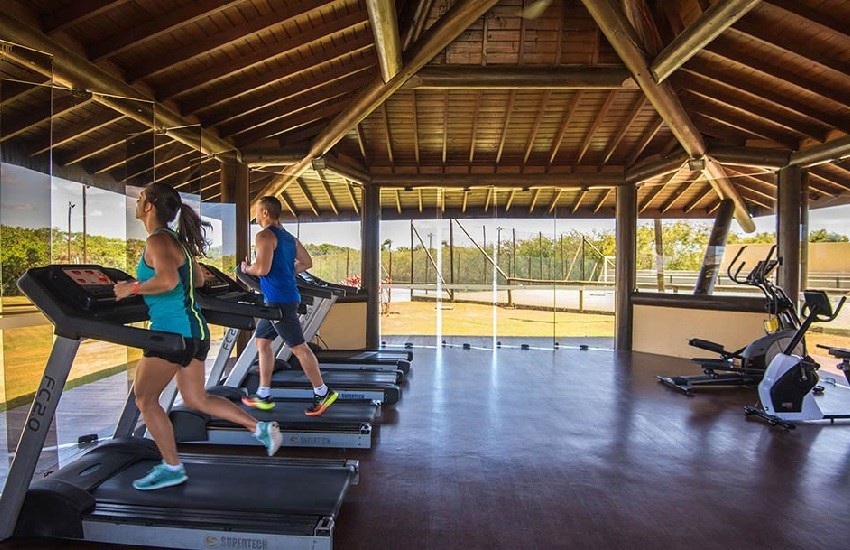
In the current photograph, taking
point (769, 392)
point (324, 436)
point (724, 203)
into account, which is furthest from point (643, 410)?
point (724, 203)

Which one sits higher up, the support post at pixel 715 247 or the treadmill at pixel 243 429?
the support post at pixel 715 247

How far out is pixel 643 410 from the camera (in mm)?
4797

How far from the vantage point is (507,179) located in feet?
26.9

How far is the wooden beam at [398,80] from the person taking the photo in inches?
190

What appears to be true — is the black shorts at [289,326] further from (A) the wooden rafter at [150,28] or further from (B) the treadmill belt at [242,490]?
(A) the wooden rafter at [150,28]

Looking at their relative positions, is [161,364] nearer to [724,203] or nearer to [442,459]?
[442,459]

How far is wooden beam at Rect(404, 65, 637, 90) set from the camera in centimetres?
577

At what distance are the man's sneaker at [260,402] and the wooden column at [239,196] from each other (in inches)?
122

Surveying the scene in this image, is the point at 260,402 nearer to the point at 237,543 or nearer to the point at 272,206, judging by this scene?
the point at 272,206

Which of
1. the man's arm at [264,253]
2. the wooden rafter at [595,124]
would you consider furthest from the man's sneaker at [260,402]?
the wooden rafter at [595,124]

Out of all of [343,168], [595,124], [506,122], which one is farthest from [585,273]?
[343,168]

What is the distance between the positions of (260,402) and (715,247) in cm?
612

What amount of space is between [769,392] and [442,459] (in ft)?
9.14

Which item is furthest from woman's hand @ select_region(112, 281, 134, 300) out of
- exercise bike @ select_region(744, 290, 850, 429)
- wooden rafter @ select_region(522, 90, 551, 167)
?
wooden rafter @ select_region(522, 90, 551, 167)
